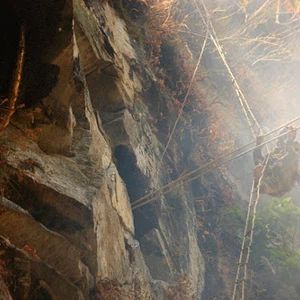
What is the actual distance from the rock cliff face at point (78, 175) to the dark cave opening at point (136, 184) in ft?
0.06

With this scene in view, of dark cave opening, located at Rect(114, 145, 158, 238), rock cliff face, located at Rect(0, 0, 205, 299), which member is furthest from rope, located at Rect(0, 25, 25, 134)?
dark cave opening, located at Rect(114, 145, 158, 238)

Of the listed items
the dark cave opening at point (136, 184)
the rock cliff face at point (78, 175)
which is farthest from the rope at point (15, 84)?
the dark cave opening at point (136, 184)

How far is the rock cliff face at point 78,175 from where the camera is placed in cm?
338

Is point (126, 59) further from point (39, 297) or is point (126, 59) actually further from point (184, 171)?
point (39, 297)

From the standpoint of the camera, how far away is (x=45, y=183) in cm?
368

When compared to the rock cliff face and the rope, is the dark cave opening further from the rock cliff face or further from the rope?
the rope

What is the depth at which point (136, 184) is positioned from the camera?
6.33 m

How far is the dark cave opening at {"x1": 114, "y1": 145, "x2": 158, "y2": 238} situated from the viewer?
614 cm

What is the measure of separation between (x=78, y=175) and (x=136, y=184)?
2.15m

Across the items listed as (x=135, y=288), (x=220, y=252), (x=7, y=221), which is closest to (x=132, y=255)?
(x=135, y=288)

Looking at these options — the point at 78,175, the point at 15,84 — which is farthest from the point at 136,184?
the point at 15,84

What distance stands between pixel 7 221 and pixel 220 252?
7298 millimetres

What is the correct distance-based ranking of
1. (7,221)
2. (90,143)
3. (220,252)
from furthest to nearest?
(220,252) → (90,143) → (7,221)

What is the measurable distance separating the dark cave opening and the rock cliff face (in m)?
0.02
